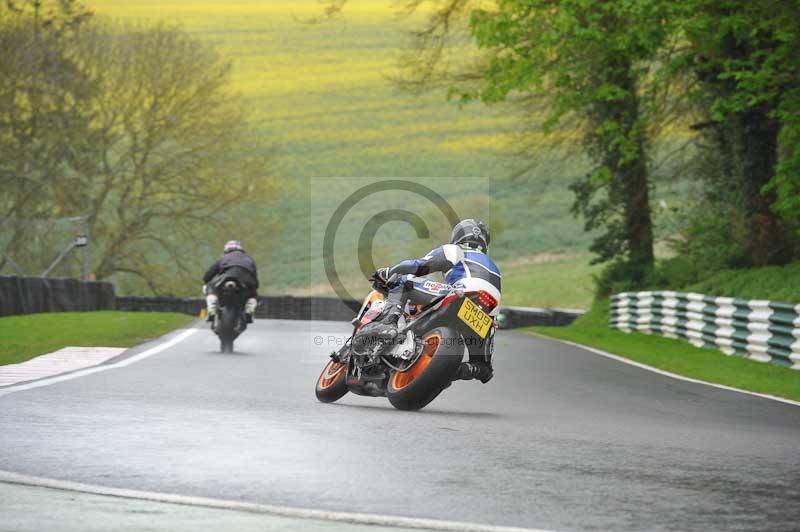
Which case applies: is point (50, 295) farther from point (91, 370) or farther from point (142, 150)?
point (142, 150)

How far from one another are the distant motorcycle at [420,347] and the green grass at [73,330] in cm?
813

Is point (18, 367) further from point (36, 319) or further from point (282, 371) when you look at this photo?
point (36, 319)

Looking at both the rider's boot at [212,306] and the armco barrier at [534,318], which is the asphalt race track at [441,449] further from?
the armco barrier at [534,318]

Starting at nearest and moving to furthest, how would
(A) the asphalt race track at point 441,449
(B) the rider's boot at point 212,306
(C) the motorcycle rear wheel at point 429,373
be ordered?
(A) the asphalt race track at point 441,449
(C) the motorcycle rear wheel at point 429,373
(B) the rider's boot at point 212,306

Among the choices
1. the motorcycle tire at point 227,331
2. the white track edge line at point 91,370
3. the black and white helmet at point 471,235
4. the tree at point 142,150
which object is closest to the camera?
the black and white helmet at point 471,235

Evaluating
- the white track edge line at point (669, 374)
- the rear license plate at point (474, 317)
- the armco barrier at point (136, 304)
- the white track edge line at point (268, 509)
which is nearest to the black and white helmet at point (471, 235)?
the rear license plate at point (474, 317)

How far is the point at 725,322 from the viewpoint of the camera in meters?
22.9

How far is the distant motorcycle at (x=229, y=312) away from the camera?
20578mm

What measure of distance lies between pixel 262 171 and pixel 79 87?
26.1 feet

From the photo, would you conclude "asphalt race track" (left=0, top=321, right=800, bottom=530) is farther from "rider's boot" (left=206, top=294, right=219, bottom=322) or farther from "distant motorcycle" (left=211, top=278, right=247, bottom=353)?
"rider's boot" (left=206, top=294, right=219, bottom=322)

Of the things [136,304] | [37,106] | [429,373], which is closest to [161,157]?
[37,106]

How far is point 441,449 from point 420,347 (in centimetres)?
237

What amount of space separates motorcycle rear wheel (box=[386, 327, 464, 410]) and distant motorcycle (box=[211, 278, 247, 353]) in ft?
28.2

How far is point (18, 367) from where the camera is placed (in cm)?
1639
